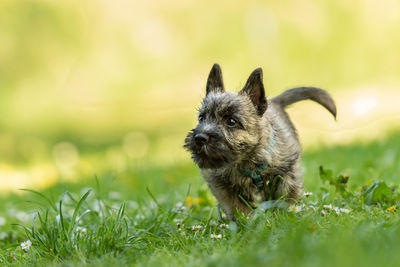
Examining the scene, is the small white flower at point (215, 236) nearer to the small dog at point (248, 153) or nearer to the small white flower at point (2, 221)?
the small dog at point (248, 153)

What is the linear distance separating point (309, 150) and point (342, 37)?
9.49 m

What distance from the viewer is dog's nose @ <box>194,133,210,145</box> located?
150 inches

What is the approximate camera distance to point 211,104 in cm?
417

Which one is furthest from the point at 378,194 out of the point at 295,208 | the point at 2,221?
the point at 2,221

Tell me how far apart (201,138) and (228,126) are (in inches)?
13.2

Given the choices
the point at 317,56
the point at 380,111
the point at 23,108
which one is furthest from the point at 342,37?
the point at 23,108

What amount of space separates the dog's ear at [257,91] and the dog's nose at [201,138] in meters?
0.60

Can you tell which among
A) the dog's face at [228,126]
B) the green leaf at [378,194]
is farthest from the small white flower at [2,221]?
the green leaf at [378,194]

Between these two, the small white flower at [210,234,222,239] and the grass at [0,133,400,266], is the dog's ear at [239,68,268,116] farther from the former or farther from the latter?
the small white flower at [210,234,222,239]

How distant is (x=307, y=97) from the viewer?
490 centimetres

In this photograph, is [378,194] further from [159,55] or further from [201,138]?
[159,55]

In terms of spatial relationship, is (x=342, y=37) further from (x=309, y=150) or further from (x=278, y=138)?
(x=278, y=138)

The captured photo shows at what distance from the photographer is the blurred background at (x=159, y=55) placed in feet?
47.6

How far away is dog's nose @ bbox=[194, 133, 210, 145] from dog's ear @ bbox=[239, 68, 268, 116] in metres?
0.60
